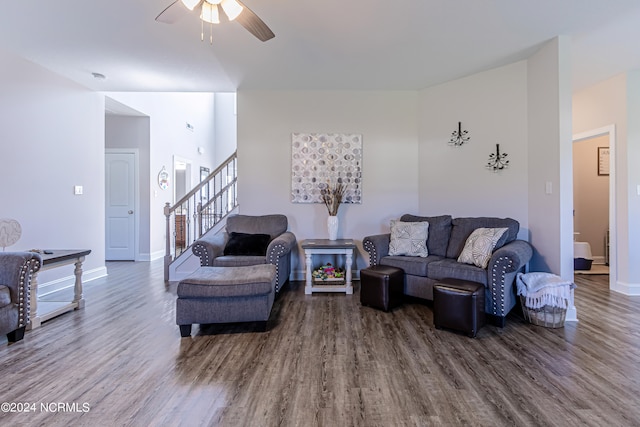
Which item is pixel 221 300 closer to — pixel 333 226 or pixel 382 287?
pixel 382 287

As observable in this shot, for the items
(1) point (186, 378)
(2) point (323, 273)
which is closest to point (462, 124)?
(2) point (323, 273)

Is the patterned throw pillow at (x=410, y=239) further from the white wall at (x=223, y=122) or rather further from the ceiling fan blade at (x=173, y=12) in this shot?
the white wall at (x=223, y=122)

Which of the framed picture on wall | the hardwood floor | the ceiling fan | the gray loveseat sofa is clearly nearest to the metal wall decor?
the gray loveseat sofa

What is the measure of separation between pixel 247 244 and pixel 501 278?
9.02 ft

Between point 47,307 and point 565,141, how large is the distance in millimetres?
5307

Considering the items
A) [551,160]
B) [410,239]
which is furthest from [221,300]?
[551,160]

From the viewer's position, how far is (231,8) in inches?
84.0

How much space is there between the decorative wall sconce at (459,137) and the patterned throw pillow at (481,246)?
1.36 m

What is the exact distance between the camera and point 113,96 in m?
5.09

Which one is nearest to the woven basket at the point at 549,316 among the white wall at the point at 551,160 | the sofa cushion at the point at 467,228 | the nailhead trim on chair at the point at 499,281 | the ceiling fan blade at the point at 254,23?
the nailhead trim on chair at the point at 499,281

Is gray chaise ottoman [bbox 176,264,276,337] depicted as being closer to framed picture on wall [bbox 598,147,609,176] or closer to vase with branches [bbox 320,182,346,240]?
vase with branches [bbox 320,182,346,240]

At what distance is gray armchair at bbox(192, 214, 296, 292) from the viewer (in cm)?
356

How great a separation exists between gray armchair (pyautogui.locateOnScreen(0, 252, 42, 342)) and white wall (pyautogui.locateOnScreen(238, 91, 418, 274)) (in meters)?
2.49

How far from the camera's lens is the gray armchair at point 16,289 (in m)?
2.37
